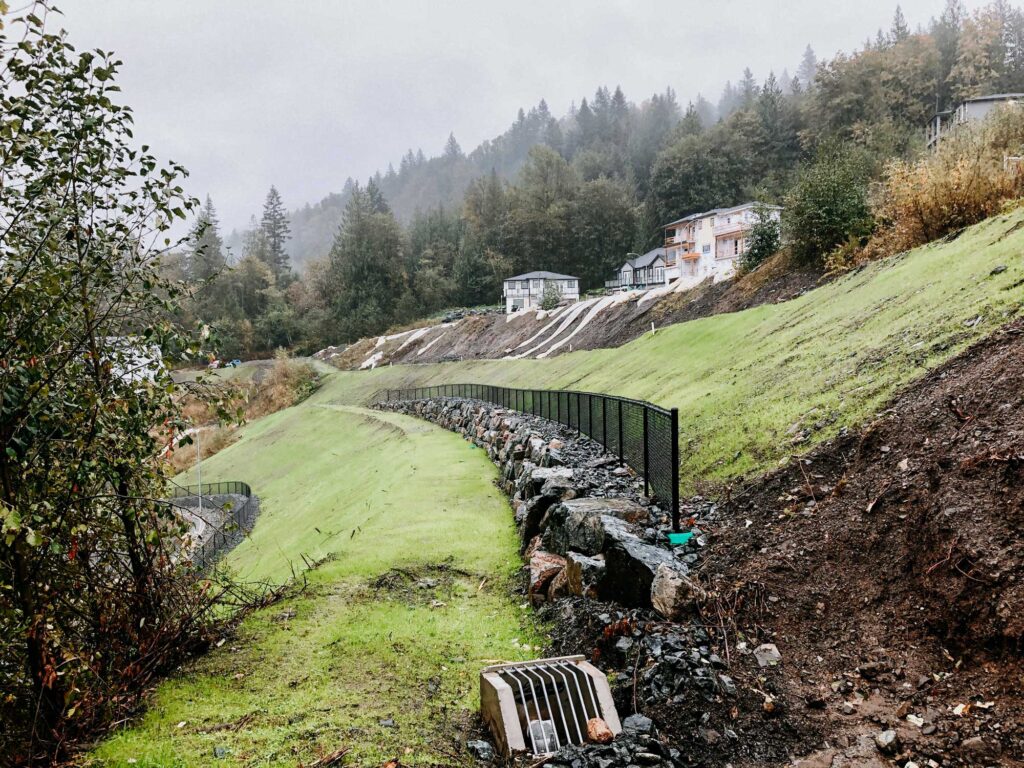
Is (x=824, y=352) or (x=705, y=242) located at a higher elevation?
(x=705, y=242)

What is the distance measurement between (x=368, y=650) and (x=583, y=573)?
7.57 feet

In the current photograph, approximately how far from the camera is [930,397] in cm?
681

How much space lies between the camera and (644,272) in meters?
72.4

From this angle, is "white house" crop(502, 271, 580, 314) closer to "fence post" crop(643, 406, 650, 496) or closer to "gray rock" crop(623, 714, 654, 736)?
"fence post" crop(643, 406, 650, 496)

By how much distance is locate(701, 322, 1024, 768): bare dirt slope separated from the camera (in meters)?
3.82

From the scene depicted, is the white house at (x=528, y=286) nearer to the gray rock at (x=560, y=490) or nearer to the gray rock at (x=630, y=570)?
the gray rock at (x=560, y=490)

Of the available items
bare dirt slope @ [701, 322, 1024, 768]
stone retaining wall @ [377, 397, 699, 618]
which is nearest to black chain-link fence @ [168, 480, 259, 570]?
stone retaining wall @ [377, 397, 699, 618]

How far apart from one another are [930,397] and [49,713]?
8.50 m

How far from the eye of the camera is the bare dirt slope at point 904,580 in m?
3.82

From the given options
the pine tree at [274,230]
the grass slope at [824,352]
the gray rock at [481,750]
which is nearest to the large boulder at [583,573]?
the gray rock at [481,750]

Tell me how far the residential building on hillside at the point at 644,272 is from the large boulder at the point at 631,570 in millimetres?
63764

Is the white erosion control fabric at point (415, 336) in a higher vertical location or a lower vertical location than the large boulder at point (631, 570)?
higher

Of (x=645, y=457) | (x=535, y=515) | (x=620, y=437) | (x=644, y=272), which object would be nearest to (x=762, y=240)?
(x=620, y=437)

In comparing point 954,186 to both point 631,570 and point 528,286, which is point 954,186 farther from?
point 528,286
